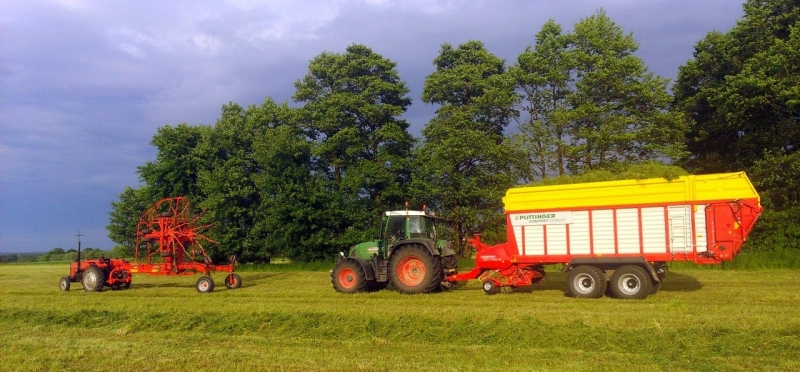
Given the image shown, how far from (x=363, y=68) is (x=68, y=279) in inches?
758

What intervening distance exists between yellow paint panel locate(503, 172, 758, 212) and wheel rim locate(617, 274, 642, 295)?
5.36 ft

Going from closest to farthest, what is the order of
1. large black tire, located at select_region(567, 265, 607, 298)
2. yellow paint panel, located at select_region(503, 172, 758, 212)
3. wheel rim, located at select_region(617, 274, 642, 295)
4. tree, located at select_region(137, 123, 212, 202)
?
yellow paint panel, located at select_region(503, 172, 758, 212)
wheel rim, located at select_region(617, 274, 642, 295)
large black tire, located at select_region(567, 265, 607, 298)
tree, located at select_region(137, 123, 212, 202)

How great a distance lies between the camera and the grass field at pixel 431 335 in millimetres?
6809

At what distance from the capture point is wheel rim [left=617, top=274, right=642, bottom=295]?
12.3 meters

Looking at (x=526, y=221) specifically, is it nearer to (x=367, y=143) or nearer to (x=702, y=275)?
(x=702, y=275)

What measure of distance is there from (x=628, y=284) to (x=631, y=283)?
7 centimetres

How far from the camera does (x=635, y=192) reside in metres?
12.6

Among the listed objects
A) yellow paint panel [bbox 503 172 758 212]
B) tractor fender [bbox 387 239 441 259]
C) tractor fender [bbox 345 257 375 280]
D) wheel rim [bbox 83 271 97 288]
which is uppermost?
yellow paint panel [bbox 503 172 758 212]

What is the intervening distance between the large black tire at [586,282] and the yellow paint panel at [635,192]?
4.87ft

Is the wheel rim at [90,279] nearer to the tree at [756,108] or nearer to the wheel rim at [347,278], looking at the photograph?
the wheel rim at [347,278]

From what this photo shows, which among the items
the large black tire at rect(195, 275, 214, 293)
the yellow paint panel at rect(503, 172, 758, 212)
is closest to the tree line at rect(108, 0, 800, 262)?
the yellow paint panel at rect(503, 172, 758, 212)

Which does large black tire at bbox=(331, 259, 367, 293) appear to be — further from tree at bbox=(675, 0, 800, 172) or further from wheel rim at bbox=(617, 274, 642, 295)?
tree at bbox=(675, 0, 800, 172)

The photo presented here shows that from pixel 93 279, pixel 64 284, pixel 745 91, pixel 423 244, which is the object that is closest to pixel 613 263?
pixel 423 244

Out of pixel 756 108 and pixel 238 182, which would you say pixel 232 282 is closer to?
pixel 238 182
